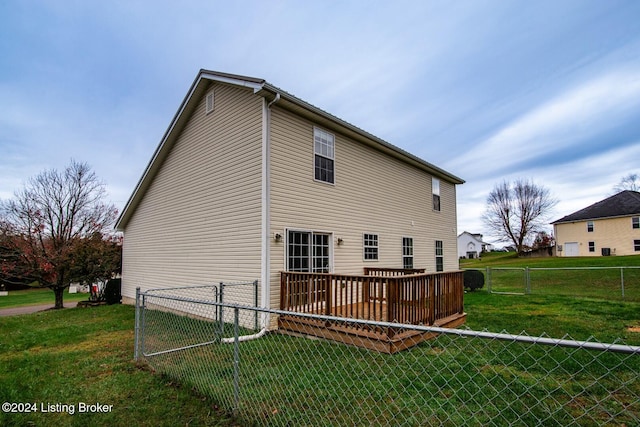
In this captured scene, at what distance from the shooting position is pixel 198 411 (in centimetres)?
336

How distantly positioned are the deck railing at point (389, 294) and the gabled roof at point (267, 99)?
3.93 metres

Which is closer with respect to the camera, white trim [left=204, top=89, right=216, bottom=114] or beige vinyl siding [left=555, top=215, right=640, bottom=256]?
white trim [left=204, top=89, right=216, bottom=114]

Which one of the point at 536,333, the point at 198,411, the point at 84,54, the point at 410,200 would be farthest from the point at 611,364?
the point at 84,54

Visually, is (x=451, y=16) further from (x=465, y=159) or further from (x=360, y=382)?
(x=465, y=159)

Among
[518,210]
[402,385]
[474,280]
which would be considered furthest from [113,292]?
[518,210]

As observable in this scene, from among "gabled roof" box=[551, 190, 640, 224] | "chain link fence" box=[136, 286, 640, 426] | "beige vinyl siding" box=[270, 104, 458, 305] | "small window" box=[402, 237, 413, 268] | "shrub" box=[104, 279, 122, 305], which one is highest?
"gabled roof" box=[551, 190, 640, 224]

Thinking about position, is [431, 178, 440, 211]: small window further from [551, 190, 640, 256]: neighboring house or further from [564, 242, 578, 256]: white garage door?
[564, 242, 578, 256]: white garage door

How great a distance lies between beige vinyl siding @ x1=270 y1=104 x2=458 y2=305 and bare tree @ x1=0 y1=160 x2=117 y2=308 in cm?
1302

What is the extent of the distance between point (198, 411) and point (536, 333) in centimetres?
621

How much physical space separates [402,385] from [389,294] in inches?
68.2

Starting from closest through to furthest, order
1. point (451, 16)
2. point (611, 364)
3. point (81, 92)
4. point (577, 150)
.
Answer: point (611, 364) < point (451, 16) < point (81, 92) < point (577, 150)

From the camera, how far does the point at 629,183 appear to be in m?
37.1

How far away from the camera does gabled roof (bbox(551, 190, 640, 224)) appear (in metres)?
29.1

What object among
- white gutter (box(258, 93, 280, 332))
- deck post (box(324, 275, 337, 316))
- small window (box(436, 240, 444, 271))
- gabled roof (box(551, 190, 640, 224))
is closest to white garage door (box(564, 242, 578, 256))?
gabled roof (box(551, 190, 640, 224))
